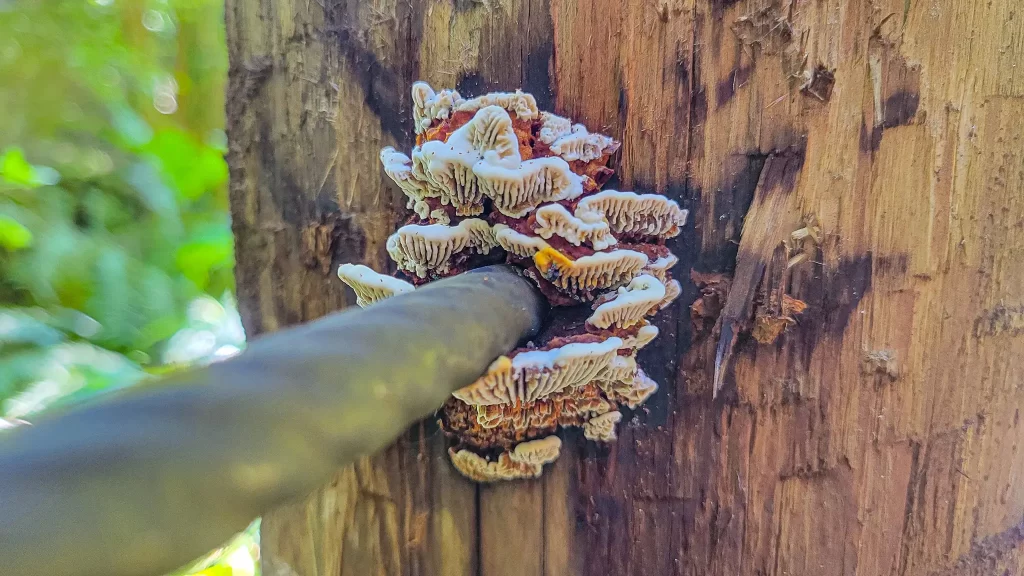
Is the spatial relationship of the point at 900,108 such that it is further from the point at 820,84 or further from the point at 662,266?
the point at 662,266

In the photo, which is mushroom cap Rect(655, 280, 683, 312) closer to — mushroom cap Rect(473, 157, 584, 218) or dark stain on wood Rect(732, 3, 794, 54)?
mushroom cap Rect(473, 157, 584, 218)

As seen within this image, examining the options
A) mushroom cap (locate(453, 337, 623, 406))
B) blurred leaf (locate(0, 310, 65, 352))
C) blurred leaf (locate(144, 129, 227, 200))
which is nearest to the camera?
mushroom cap (locate(453, 337, 623, 406))

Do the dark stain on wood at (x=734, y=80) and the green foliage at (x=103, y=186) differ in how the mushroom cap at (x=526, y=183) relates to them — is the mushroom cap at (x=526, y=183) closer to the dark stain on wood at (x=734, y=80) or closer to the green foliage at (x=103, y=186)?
the dark stain on wood at (x=734, y=80)

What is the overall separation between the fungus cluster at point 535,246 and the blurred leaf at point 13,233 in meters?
3.24

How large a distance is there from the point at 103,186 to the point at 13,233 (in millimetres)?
570

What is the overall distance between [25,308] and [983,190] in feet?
13.9

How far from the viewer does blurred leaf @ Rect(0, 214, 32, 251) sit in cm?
299

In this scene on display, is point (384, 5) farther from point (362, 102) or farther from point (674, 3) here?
point (674, 3)

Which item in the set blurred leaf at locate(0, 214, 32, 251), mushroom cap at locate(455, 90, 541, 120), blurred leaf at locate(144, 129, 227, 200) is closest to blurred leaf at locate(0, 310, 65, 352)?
blurred leaf at locate(0, 214, 32, 251)

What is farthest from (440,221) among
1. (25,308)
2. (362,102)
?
(25,308)

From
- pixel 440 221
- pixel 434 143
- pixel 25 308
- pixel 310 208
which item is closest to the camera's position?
pixel 434 143

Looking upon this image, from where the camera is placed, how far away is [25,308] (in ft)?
10.2

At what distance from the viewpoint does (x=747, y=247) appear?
2.94 feet

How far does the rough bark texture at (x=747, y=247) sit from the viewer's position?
875 millimetres
